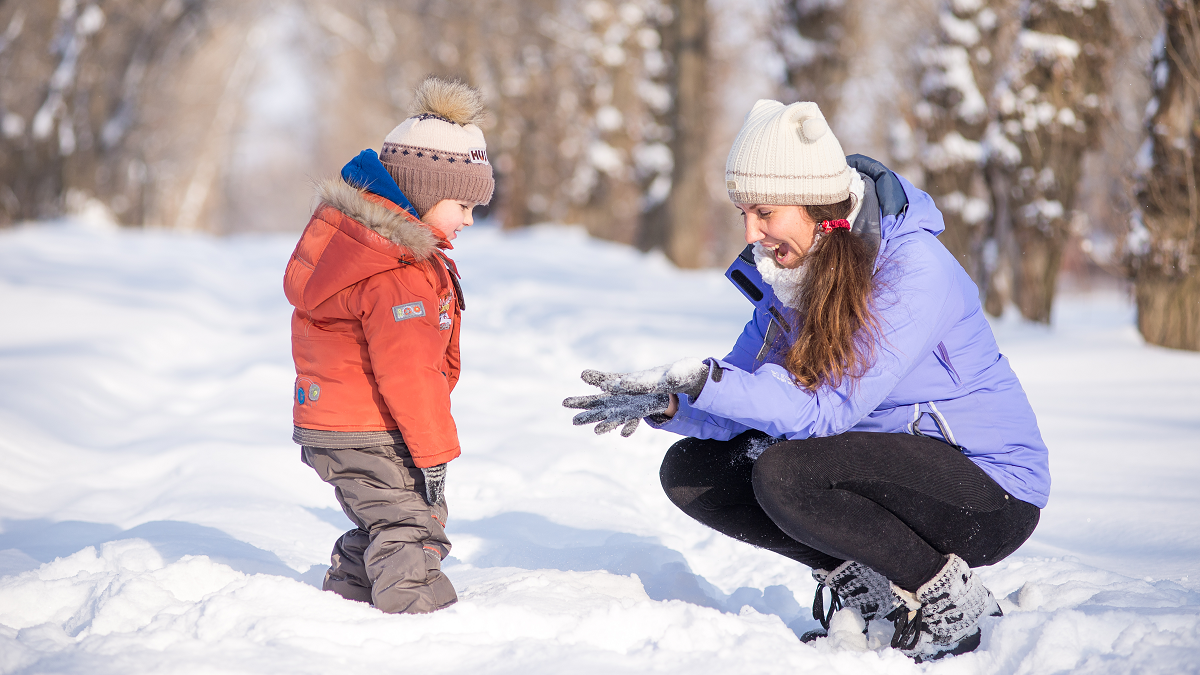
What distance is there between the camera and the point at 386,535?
220 centimetres

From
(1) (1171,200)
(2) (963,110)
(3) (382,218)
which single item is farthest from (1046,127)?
(3) (382,218)

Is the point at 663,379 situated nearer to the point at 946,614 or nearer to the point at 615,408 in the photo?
the point at 615,408

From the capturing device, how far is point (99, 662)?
1.78 meters

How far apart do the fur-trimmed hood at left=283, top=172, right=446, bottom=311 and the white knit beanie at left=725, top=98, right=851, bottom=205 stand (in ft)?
2.66

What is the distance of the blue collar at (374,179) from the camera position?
7.64 ft

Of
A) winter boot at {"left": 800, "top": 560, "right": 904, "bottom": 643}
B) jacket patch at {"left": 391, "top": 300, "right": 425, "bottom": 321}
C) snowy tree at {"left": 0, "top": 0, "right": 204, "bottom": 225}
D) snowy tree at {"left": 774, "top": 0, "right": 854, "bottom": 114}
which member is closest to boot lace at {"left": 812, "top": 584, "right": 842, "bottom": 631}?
winter boot at {"left": 800, "top": 560, "right": 904, "bottom": 643}

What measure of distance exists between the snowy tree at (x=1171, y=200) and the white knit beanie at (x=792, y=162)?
12.7 ft

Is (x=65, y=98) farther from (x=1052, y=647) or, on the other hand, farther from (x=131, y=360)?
(x=1052, y=647)

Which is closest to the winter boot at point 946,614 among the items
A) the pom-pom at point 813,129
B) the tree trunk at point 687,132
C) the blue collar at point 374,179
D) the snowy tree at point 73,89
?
the pom-pom at point 813,129

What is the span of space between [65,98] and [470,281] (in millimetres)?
9636

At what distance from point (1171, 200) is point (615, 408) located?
430cm

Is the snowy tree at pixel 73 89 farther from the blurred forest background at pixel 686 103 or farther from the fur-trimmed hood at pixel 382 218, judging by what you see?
the fur-trimmed hood at pixel 382 218

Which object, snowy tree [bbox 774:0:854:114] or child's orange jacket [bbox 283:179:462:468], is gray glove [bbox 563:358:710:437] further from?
snowy tree [bbox 774:0:854:114]

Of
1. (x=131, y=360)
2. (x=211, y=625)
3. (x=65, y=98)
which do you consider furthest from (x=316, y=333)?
(x=65, y=98)
